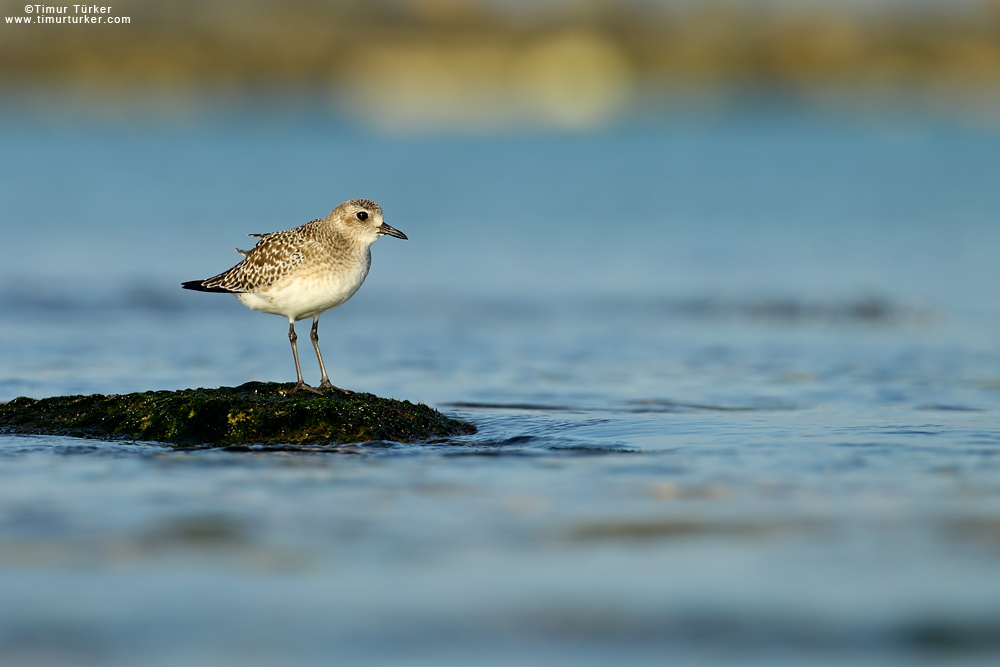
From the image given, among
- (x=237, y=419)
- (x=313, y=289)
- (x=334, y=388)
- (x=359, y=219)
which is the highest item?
(x=359, y=219)

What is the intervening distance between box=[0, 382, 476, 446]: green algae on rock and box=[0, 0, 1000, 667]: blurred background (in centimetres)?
24

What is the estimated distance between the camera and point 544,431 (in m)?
8.91

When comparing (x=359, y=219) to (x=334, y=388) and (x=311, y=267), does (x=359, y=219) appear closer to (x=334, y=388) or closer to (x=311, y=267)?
(x=311, y=267)

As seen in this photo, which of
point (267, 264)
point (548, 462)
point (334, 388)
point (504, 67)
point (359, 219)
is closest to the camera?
point (548, 462)

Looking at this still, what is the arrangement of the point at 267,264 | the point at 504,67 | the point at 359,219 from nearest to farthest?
the point at 267,264 → the point at 359,219 → the point at 504,67

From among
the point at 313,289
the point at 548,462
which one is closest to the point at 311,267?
the point at 313,289

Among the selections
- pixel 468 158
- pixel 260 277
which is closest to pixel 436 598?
pixel 260 277

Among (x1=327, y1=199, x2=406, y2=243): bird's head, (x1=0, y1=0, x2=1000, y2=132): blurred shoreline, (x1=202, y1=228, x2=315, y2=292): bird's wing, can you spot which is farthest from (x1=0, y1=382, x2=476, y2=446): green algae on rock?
(x1=0, y1=0, x2=1000, y2=132): blurred shoreline

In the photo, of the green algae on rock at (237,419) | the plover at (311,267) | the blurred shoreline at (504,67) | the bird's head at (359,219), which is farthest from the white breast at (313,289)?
the blurred shoreline at (504,67)

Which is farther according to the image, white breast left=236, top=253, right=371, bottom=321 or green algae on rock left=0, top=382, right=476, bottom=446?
white breast left=236, top=253, right=371, bottom=321

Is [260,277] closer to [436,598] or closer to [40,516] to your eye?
[40,516]

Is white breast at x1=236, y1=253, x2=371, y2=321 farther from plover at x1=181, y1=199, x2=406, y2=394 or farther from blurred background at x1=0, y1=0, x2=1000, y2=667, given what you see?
blurred background at x1=0, y1=0, x2=1000, y2=667

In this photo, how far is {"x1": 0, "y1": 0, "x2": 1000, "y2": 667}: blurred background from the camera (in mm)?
5090

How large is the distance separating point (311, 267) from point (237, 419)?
1277 millimetres
